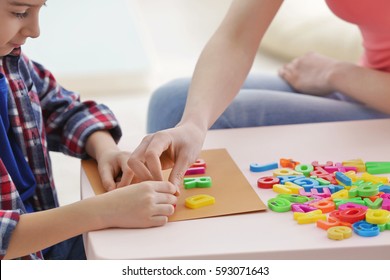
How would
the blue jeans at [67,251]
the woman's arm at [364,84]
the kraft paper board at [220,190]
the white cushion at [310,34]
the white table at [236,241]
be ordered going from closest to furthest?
the white table at [236,241] < the kraft paper board at [220,190] < the blue jeans at [67,251] < the woman's arm at [364,84] < the white cushion at [310,34]

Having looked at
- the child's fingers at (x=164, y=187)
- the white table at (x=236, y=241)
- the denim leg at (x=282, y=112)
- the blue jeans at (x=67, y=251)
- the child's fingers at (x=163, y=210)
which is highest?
the child's fingers at (x=164, y=187)

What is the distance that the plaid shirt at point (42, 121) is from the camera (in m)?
1.15

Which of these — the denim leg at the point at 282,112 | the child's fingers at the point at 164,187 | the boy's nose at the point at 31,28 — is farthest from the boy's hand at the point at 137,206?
the denim leg at the point at 282,112

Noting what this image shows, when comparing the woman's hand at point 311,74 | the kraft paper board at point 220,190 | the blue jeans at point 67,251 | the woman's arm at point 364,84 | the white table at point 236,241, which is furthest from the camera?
the woman's hand at point 311,74

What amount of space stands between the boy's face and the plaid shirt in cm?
9

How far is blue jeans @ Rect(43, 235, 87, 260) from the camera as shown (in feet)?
3.96

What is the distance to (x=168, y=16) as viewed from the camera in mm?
3447

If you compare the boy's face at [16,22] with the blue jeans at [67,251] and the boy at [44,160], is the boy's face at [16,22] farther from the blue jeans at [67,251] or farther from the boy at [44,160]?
the blue jeans at [67,251]

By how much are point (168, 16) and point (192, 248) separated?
2.69 m

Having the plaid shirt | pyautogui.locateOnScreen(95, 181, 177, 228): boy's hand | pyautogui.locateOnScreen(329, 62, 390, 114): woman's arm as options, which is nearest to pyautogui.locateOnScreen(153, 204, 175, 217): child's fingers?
pyautogui.locateOnScreen(95, 181, 177, 228): boy's hand

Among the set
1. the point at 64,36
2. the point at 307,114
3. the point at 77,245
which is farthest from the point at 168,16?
the point at 77,245

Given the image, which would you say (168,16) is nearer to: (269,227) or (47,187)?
(47,187)

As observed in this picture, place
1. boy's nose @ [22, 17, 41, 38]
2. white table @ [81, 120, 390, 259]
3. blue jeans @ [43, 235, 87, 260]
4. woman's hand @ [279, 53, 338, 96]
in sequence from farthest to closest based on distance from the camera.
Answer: woman's hand @ [279, 53, 338, 96] < blue jeans @ [43, 235, 87, 260] < boy's nose @ [22, 17, 41, 38] < white table @ [81, 120, 390, 259]

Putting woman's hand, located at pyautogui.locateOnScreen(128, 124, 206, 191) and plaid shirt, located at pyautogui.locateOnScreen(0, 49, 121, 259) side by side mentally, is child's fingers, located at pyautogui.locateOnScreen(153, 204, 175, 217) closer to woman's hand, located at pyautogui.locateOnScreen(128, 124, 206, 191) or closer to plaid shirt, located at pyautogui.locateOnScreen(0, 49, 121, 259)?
woman's hand, located at pyautogui.locateOnScreen(128, 124, 206, 191)
